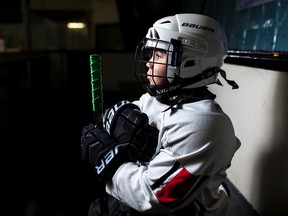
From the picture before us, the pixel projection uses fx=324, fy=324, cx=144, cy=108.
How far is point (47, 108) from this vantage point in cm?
346

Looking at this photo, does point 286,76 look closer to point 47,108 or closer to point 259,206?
point 259,206

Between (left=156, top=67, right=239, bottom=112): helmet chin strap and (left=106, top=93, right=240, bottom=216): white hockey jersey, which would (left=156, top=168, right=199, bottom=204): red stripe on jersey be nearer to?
(left=106, top=93, right=240, bottom=216): white hockey jersey

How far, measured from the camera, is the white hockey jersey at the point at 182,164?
819 millimetres

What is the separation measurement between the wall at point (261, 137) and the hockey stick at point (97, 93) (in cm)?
55

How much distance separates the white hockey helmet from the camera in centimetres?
90

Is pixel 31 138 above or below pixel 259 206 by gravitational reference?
below

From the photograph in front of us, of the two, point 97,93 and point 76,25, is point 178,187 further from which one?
point 76,25

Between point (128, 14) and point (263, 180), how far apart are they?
2.57 metres

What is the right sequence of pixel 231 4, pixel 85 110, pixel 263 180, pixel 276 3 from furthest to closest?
pixel 85 110
pixel 231 4
pixel 276 3
pixel 263 180

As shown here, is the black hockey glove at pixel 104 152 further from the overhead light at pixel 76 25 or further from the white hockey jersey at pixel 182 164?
the overhead light at pixel 76 25

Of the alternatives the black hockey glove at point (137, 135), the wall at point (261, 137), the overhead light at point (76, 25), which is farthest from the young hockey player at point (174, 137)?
the overhead light at point (76, 25)

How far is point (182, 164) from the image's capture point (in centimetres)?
82

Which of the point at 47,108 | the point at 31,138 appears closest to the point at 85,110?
the point at 47,108

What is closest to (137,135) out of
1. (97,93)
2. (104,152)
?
(104,152)
